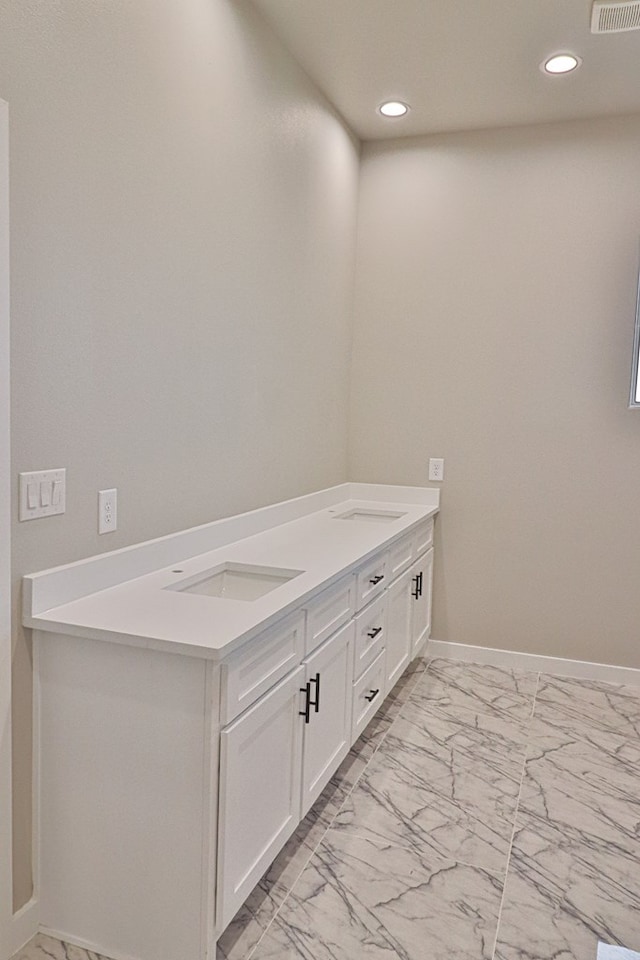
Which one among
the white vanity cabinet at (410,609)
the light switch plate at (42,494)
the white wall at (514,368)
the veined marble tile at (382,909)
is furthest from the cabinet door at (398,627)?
the light switch plate at (42,494)

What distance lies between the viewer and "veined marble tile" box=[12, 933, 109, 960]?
5.72ft

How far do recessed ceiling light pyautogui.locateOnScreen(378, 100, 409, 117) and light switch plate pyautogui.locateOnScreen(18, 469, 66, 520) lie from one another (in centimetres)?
256

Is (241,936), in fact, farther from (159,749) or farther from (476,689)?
(476,689)

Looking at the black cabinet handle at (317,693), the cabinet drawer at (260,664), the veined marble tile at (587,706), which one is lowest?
the veined marble tile at (587,706)

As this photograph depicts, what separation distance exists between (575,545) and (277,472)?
5.39 feet

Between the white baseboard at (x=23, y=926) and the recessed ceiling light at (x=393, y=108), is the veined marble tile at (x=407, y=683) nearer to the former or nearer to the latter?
the white baseboard at (x=23, y=926)

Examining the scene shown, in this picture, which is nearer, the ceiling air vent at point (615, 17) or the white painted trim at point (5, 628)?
the white painted trim at point (5, 628)

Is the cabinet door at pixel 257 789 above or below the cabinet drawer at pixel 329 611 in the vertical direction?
below

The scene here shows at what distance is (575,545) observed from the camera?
3.69 m

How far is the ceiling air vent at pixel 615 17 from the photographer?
252 centimetres

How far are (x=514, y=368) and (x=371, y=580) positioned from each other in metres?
1.62

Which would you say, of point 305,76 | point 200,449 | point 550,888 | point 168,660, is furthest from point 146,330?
point 550,888

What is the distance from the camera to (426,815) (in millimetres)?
2428

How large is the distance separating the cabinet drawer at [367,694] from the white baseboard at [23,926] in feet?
3.78
